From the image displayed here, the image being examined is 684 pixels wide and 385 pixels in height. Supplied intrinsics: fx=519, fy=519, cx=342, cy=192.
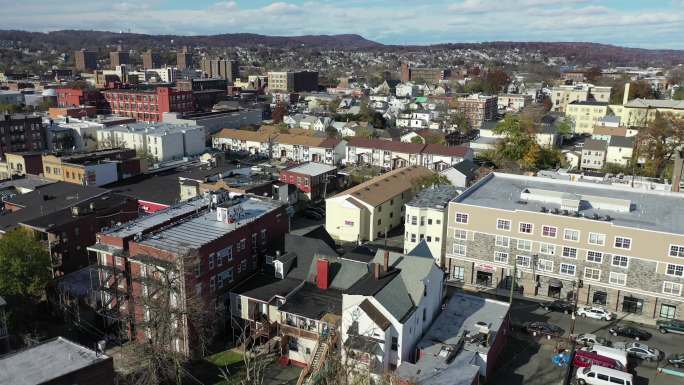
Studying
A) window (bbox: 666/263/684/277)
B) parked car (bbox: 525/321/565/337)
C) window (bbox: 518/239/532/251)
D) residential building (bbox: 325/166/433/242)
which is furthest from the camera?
residential building (bbox: 325/166/433/242)

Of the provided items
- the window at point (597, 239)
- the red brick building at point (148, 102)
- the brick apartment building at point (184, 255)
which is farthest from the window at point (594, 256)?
the red brick building at point (148, 102)

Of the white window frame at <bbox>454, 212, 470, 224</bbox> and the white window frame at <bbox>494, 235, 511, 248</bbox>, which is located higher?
the white window frame at <bbox>454, 212, 470, 224</bbox>

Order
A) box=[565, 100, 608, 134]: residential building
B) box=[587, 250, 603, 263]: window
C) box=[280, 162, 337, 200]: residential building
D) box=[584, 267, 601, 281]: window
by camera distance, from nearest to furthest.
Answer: box=[587, 250, 603, 263]: window < box=[584, 267, 601, 281]: window < box=[280, 162, 337, 200]: residential building < box=[565, 100, 608, 134]: residential building

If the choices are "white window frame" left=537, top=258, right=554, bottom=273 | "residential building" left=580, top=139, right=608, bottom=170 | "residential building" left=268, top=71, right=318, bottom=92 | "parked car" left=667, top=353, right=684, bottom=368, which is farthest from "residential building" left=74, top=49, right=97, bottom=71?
"parked car" left=667, top=353, right=684, bottom=368

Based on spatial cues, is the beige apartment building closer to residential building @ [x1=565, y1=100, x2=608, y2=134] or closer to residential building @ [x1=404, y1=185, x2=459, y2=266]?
residential building @ [x1=404, y1=185, x2=459, y2=266]

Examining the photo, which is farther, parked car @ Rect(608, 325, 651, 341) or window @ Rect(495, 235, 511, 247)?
window @ Rect(495, 235, 511, 247)

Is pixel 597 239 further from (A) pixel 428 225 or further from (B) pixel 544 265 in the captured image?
(A) pixel 428 225

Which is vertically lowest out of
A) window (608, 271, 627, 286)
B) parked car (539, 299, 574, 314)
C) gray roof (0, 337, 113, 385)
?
parked car (539, 299, 574, 314)

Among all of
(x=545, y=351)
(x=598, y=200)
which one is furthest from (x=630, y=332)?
(x=598, y=200)
